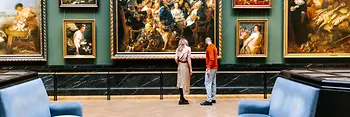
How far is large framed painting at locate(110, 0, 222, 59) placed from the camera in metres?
12.0

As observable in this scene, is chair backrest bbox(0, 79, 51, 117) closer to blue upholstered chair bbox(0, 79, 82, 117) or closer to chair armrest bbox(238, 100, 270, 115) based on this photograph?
blue upholstered chair bbox(0, 79, 82, 117)

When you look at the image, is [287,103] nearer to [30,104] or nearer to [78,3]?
[30,104]

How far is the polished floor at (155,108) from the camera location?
921 centimetres

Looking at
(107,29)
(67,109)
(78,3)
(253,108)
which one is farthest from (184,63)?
(67,109)

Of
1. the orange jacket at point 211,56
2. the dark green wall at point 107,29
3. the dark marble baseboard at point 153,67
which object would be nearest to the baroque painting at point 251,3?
the dark green wall at point 107,29

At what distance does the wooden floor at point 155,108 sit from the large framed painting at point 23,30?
240cm

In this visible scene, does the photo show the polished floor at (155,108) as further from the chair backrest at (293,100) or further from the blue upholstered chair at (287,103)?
the chair backrest at (293,100)

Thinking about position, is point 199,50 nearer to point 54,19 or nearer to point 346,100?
point 54,19

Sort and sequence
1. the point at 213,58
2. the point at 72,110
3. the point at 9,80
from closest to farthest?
1. the point at 9,80
2. the point at 72,110
3. the point at 213,58

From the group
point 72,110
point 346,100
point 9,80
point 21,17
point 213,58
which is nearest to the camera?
point 346,100

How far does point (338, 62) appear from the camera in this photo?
12.5m

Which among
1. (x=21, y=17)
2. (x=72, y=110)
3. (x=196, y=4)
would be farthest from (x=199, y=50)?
(x=72, y=110)

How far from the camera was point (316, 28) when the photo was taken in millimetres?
12273

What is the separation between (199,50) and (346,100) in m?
7.53
